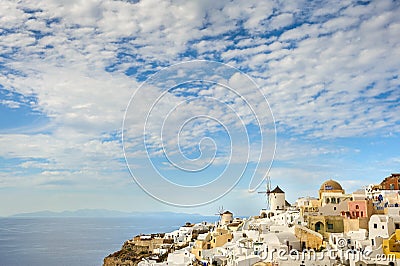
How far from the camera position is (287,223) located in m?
37.8

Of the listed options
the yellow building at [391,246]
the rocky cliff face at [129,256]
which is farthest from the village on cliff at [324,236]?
the rocky cliff face at [129,256]

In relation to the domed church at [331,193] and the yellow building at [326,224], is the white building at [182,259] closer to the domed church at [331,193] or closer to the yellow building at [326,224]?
the yellow building at [326,224]

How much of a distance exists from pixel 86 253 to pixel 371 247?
288ft

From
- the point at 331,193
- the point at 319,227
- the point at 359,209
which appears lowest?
the point at 319,227

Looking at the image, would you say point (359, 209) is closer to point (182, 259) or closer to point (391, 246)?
point (391, 246)

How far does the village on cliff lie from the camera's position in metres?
A: 25.3

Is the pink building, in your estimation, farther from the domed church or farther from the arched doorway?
the domed church

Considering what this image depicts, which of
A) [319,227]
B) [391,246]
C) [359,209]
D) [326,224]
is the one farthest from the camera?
[319,227]

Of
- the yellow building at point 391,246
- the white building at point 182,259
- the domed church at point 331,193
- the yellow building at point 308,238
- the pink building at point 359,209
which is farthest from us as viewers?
the domed church at point 331,193

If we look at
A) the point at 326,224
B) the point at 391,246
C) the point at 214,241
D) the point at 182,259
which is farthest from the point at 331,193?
the point at 182,259

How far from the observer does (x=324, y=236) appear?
103 feet

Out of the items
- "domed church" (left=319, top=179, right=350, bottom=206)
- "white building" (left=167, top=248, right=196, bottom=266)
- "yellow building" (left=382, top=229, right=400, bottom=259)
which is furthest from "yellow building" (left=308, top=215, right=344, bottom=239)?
"white building" (left=167, top=248, right=196, bottom=266)

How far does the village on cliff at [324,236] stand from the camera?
2528 centimetres

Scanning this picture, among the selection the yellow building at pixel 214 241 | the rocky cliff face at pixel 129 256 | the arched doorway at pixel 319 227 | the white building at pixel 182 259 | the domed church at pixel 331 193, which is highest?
the domed church at pixel 331 193
